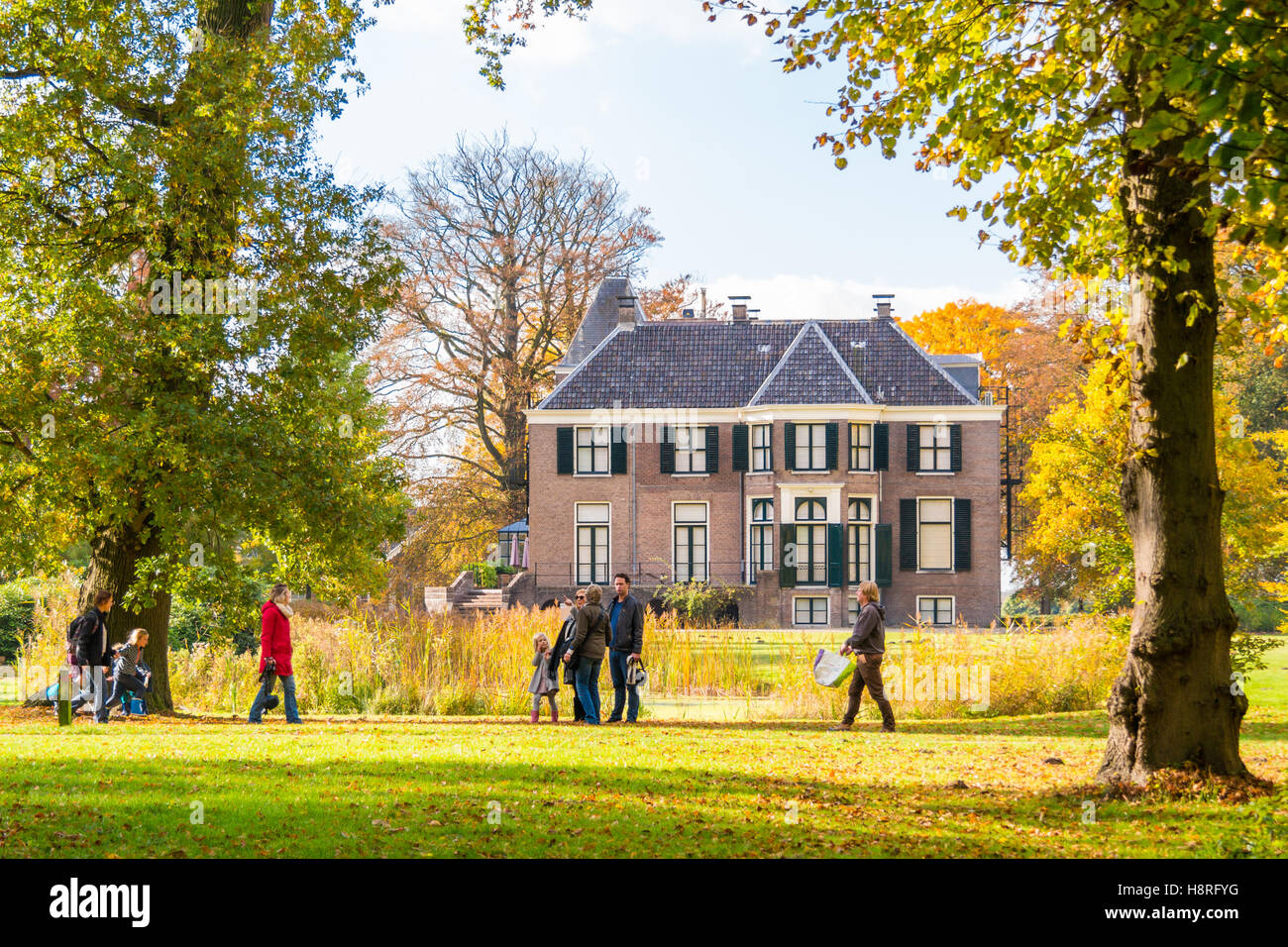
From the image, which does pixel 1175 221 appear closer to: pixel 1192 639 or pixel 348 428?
pixel 1192 639

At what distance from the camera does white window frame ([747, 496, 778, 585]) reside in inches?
1447

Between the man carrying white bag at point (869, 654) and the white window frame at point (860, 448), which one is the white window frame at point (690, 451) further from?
the man carrying white bag at point (869, 654)

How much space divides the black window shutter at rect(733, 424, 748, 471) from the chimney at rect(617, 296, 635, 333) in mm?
5011

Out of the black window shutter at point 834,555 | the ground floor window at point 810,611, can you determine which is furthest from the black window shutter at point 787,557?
the black window shutter at point 834,555

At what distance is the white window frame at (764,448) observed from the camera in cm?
3725

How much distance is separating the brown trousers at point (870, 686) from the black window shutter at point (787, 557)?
22778mm

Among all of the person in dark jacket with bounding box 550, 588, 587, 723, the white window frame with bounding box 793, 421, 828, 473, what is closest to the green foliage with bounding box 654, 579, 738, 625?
the white window frame with bounding box 793, 421, 828, 473

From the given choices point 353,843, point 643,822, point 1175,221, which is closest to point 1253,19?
point 1175,221

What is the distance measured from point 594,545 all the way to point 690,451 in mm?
4189

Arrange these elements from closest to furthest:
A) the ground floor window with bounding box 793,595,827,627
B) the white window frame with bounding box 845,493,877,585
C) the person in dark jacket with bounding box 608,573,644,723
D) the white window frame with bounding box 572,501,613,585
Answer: the person in dark jacket with bounding box 608,573,644,723 < the ground floor window with bounding box 793,595,827,627 < the white window frame with bounding box 845,493,877,585 < the white window frame with bounding box 572,501,613,585

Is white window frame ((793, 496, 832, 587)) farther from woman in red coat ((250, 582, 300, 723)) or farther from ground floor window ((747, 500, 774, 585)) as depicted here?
woman in red coat ((250, 582, 300, 723))

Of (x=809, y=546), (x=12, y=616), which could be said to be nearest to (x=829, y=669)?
(x=12, y=616)

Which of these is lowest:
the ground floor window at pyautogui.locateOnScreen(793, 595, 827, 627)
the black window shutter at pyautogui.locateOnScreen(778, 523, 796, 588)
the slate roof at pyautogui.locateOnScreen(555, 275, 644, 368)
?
the ground floor window at pyautogui.locateOnScreen(793, 595, 827, 627)

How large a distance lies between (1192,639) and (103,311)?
11727 millimetres
